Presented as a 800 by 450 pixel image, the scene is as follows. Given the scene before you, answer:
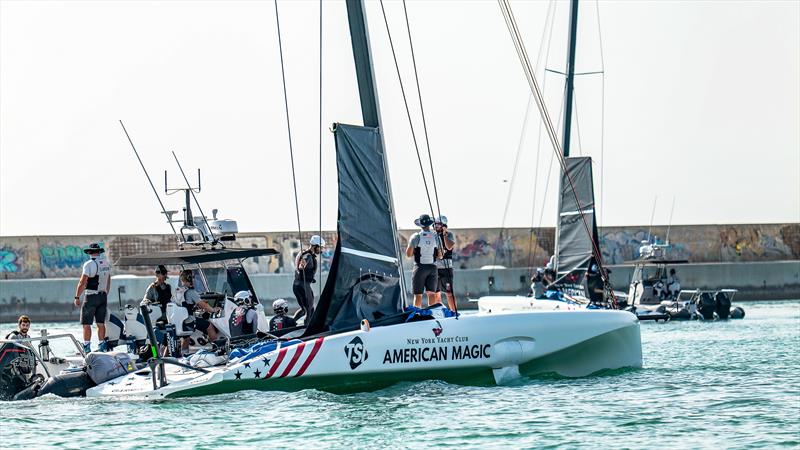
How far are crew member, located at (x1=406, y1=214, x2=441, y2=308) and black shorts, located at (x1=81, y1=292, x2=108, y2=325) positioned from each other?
463 cm

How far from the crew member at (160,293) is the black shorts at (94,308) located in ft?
4.19

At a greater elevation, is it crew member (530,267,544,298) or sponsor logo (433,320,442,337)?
crew member (530,267,544,298)

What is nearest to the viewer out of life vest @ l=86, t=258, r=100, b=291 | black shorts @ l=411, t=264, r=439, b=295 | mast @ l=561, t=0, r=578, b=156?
life vest @ l=86, t=258, r=100, b=291

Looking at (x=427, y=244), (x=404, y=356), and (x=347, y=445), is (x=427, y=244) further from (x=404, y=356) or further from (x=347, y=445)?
(x=347, y=445)

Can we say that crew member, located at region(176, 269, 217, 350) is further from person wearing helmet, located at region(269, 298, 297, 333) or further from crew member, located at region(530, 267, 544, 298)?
crew member, located at region(530, 267, 544, 298)

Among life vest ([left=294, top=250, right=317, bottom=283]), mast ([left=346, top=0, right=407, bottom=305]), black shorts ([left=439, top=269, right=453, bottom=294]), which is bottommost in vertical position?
black shorts ([left=439, top=269, right=453, bottom=294])

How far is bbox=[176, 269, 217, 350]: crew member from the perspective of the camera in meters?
18.8

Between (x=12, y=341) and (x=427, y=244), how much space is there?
246 inches

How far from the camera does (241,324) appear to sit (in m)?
18.6

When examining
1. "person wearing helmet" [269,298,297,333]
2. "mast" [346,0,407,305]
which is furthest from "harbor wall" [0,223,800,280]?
"mast" [346,0,407,305]

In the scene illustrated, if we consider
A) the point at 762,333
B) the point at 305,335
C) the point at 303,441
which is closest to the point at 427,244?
the point at 305,335

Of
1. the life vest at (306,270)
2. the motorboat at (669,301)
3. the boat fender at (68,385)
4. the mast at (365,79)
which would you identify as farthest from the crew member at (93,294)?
the motorboat at (669,301)

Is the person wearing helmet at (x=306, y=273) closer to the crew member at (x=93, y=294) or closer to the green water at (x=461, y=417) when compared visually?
the crew member at (x=93, y=294)

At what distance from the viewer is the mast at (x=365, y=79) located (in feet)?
58.9
